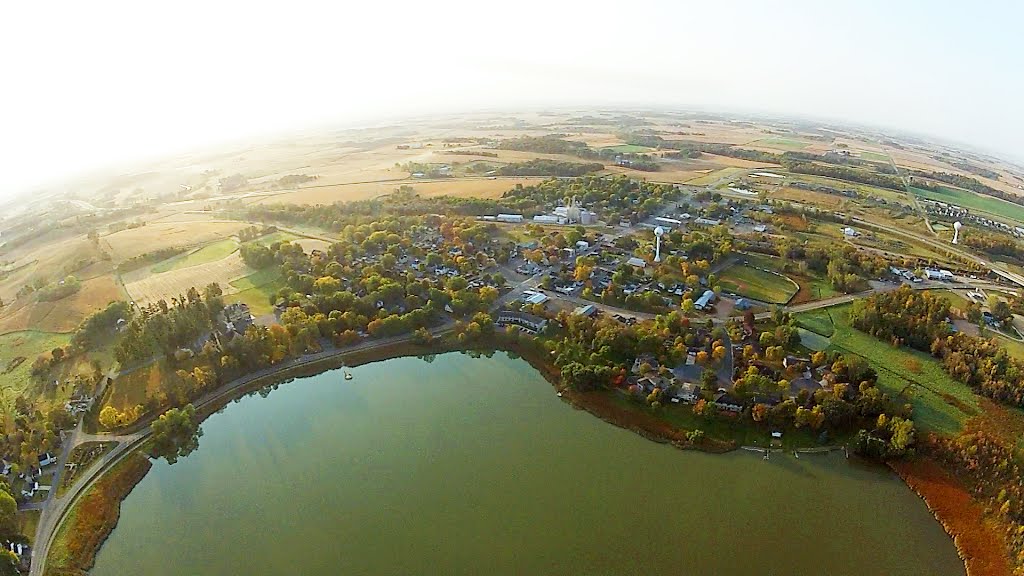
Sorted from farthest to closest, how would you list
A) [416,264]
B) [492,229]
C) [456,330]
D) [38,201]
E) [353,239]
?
[38,201], [492,229], [353,239], [416,264], [456,330]

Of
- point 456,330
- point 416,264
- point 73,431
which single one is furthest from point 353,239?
point 73,431

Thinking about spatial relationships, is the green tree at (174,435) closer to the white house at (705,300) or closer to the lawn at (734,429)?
the lawn at (734,429)

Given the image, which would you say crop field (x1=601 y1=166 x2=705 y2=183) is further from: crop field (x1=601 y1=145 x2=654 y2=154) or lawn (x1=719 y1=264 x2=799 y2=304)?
lawn (x1=719 y1=264 x2=799 y2=304)

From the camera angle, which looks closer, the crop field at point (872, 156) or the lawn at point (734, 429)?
the lawn at point (734, 429)

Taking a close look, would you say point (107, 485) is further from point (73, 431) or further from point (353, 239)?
point (353, 239)

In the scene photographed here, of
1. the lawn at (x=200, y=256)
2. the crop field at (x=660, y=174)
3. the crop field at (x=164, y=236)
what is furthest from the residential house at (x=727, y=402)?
the crop field at (x=660, y=174)

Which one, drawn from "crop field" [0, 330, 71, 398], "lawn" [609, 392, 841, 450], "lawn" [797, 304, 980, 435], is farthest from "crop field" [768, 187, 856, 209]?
"crop field" [0, 330, 71, 398]
